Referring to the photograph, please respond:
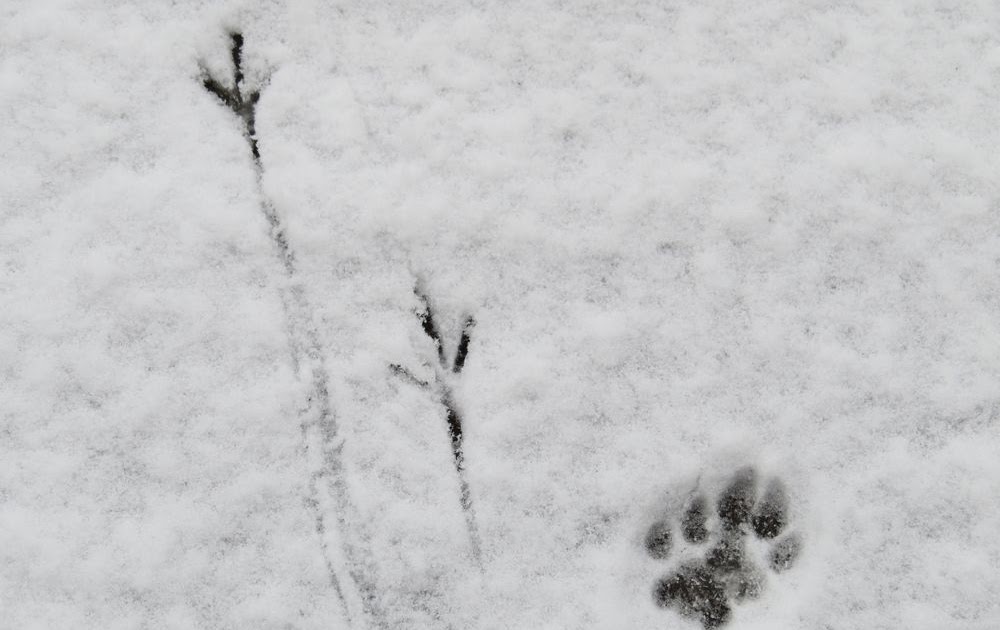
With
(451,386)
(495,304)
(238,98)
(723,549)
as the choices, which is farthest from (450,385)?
(238,98)

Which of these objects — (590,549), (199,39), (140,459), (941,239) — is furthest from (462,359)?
(941,239)

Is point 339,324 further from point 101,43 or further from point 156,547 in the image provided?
point 101,43

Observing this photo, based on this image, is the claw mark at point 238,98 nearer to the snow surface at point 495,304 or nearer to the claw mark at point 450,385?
the snow surface at point 495,304

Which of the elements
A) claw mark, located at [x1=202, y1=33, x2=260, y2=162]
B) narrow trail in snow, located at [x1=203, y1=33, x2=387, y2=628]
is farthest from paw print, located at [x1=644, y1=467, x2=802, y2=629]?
claw mark, located at [x1=202, y1=33, x2=260, y2=162]

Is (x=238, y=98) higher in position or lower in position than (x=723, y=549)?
higher

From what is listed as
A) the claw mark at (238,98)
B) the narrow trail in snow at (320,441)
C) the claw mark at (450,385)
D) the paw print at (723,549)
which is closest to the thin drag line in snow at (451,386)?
the claw mark at (450,385)

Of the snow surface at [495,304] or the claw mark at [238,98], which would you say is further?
the claw mark at [238,98]

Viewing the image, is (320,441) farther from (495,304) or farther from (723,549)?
(723,549)
